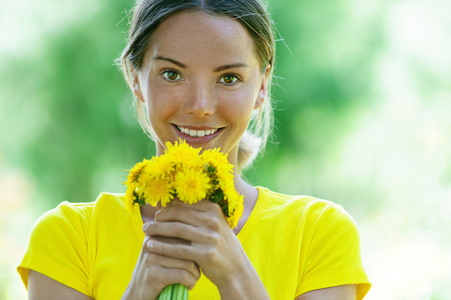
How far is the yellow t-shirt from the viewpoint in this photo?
143cm

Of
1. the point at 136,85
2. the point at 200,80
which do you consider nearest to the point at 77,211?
the point at 136,85

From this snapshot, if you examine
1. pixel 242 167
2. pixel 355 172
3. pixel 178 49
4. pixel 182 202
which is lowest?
pixel 182 202

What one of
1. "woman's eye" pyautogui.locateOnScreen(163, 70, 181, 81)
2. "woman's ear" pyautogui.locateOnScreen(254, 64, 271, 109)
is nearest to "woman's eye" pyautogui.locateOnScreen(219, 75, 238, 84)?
"woman's eye" pyautogui.locateOnScreen(163, 70, 181, 81)

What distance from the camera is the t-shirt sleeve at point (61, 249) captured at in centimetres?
142

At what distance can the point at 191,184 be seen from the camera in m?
1.12

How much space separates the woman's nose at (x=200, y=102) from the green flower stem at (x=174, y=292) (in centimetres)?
45

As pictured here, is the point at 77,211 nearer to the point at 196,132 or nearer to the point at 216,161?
the point at 196,132

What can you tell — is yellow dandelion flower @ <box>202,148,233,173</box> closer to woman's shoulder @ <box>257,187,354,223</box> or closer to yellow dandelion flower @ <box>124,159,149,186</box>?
yellow dandelion flower @ <box>124,159,149,186</box>

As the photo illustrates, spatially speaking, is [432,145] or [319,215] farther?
[432,145]

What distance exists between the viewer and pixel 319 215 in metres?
1.56

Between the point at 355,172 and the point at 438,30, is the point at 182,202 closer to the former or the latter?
the point at 355,172

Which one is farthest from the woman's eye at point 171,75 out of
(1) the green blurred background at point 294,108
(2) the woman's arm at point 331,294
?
(1) the green blurred background at point 294,108

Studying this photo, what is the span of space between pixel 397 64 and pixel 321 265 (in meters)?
3.47

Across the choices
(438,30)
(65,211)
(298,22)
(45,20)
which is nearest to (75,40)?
(45,20)
